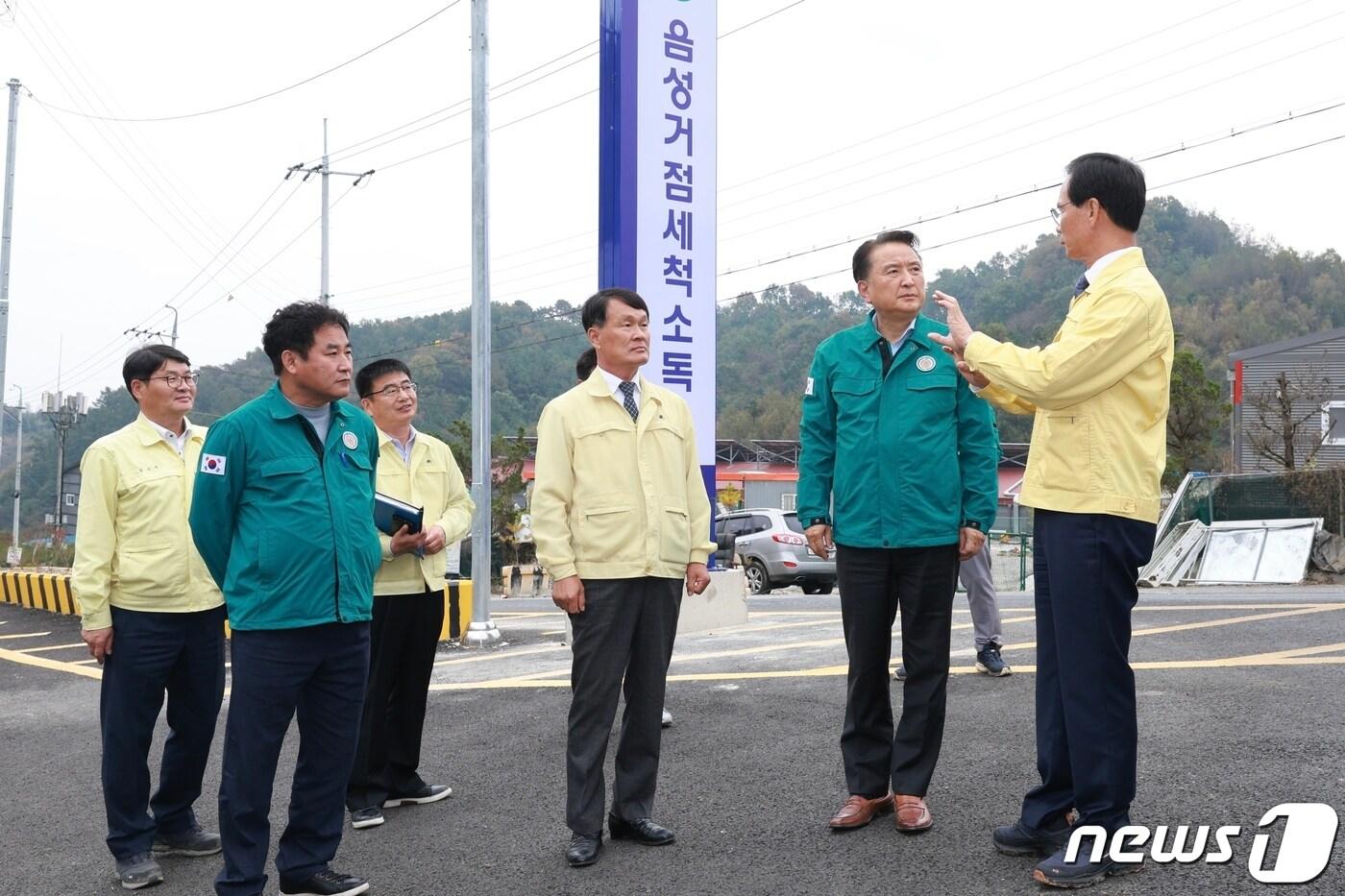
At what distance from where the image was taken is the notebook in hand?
177 inches

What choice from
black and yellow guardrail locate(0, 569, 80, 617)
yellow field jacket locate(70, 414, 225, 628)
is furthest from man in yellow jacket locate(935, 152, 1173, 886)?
black and yellow guardrail locate(0, 569, 80, 617)

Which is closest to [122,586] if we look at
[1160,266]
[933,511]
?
[933,511]

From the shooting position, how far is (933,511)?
394 cm

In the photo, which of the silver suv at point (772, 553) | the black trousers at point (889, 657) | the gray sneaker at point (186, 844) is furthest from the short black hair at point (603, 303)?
the silver suv at point (772, 553)

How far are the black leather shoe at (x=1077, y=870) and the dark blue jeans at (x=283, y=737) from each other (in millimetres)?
2216

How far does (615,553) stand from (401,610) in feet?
4.03

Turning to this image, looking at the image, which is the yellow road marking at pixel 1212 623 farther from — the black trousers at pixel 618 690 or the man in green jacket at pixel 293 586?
the man in green jacket at pixel 293 586

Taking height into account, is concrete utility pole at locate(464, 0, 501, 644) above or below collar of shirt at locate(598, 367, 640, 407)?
above

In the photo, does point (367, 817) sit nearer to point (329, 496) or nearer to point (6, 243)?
point (329, 496)

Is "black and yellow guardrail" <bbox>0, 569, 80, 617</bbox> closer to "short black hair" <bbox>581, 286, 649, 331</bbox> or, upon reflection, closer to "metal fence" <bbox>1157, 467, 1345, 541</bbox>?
"short black hair" <bbox>581, 286, 649, 331</bbox>

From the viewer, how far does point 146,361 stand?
4488 millimetres

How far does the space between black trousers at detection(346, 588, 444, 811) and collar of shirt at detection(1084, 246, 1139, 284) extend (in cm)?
288

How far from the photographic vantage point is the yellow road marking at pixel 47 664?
375 inches

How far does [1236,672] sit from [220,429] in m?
5.25
